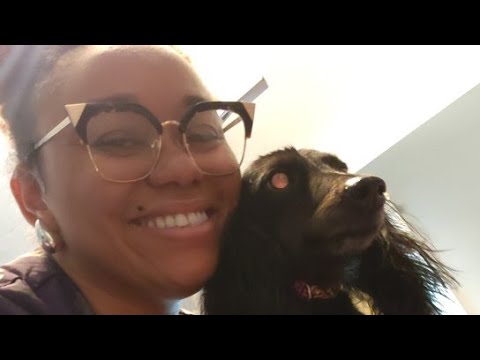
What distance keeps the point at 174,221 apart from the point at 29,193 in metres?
0.21

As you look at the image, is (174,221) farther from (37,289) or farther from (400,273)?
(400,273)

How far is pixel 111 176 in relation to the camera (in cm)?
55

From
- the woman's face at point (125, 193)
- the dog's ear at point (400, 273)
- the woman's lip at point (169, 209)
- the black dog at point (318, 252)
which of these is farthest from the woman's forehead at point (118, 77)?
the dog's ear at point (400, 273)

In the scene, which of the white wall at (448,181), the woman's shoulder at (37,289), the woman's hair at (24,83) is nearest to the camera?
the woman's shoulder at (37,289)

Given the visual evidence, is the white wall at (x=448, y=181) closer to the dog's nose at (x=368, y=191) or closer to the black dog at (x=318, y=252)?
Result: the black dog at (x=318, y=252)

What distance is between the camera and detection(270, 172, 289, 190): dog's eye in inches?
29.4

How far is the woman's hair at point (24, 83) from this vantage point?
583 millimetres

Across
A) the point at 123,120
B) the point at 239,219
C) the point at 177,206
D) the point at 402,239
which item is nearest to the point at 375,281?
the point at 402,239

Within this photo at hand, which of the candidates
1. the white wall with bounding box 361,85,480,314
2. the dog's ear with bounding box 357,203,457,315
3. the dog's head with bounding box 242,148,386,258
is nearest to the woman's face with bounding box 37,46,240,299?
the dog's head with bounding box 242,148,386,258

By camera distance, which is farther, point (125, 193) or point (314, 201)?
point (314, 201)

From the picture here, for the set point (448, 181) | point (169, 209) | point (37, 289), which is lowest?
point (37, 289)

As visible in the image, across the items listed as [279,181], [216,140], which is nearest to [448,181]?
[279,181]

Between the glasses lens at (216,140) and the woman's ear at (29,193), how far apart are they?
214mm
